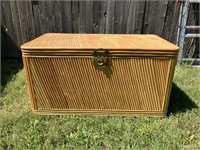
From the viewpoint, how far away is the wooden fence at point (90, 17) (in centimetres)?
257

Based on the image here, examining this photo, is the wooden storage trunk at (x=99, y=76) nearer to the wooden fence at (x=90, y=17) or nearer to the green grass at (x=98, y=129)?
the green grass at (x=98, y=129)

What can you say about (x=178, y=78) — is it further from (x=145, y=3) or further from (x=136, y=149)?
(x=136, y=149)

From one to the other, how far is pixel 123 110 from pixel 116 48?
50 cm

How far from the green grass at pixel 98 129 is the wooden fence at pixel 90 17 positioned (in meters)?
0.93

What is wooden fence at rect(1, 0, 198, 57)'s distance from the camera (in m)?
2.57

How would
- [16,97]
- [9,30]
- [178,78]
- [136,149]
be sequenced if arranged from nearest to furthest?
1. [136,149]
2. [16,97]
3. [178,78]
4. [9,30]

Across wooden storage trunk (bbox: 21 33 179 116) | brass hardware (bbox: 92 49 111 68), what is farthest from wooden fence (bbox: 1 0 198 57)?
brass hardware (bbox: 92 49 111 68)

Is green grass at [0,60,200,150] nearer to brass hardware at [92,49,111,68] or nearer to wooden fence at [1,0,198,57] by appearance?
brass hardware at [92,49,111,68]

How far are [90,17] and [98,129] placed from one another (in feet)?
4.41

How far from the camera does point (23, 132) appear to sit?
5.52ft

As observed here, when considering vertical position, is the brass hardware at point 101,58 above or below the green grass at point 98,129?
above

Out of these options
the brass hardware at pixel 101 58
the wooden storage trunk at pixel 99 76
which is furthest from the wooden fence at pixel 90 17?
the brass hardware at pixel 101 58

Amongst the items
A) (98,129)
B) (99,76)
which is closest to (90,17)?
(99,76)

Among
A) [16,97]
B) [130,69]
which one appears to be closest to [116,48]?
[130,69]
